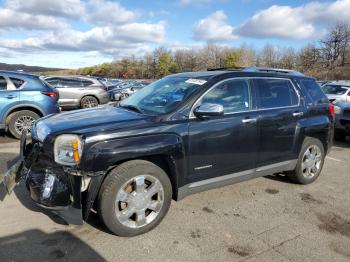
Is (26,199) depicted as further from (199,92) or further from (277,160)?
→ (277,160)

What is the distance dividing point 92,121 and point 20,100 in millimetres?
5159

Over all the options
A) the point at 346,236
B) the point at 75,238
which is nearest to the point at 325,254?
the point at 346,236

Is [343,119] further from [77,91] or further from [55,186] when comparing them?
[77,91]

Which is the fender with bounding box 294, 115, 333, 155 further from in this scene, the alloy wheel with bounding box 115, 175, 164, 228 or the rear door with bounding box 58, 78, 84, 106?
the rear door with bounding box 58, 78, 84, 106

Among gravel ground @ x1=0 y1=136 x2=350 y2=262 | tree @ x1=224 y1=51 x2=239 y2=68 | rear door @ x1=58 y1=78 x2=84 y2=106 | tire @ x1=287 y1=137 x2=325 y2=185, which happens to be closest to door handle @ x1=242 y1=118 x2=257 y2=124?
gravel ground @ x1=0 y1=136 x2=350 y2=262

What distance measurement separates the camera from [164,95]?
448cm

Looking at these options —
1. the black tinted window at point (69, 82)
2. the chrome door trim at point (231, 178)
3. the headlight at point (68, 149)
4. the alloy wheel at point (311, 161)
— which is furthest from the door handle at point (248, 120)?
the black tinted window at point (69, 82)

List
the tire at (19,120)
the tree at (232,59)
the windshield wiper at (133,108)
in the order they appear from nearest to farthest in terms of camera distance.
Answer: the windshield wiper at (133,108)
the tire at (19,120)
the tree at (232,59)

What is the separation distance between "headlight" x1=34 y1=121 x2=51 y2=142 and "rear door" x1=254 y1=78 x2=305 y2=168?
8.68ft

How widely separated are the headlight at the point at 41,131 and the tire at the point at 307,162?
3651 millimetres

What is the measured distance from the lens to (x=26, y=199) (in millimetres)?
4543

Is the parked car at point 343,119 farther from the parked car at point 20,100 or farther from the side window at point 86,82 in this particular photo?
the side window at point 86,82

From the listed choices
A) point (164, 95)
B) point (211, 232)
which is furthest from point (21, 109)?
point (211, 232)

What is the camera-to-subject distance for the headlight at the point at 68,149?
3.35 meters
